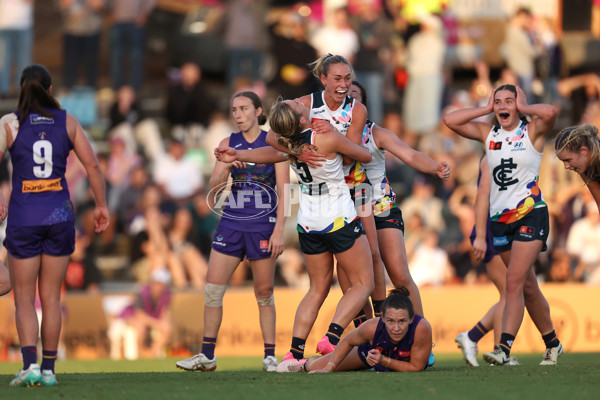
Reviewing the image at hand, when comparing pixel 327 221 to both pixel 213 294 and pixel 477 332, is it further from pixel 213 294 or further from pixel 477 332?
pixel 477 332

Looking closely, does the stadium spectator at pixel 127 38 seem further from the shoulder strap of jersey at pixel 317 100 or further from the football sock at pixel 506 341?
the football sock at pixel 506 341

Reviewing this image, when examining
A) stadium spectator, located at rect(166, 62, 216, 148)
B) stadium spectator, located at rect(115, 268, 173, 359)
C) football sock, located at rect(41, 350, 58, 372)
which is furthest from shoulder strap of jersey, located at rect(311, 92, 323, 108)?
stadium spectator, located at rect(166, 62, 216, 148)

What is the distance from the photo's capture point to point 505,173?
8.72 metres

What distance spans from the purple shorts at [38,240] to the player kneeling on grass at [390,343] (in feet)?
7.12

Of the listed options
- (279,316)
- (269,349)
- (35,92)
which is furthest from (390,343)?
(279,316)

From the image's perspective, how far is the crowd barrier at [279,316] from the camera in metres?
13.8

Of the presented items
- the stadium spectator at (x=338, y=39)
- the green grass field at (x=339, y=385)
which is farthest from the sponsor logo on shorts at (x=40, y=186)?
Answer: the stadium spectator at (x=338, y=39)

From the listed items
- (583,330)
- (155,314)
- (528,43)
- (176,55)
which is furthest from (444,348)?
(176,55)

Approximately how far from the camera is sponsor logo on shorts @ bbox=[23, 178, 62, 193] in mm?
7004

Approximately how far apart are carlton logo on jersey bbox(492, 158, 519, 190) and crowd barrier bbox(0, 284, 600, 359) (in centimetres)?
538

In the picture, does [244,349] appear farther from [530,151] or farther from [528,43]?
[528,43]

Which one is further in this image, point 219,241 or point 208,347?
point 219,241

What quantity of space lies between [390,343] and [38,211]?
2.81 meters

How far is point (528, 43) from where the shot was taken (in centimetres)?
1817
